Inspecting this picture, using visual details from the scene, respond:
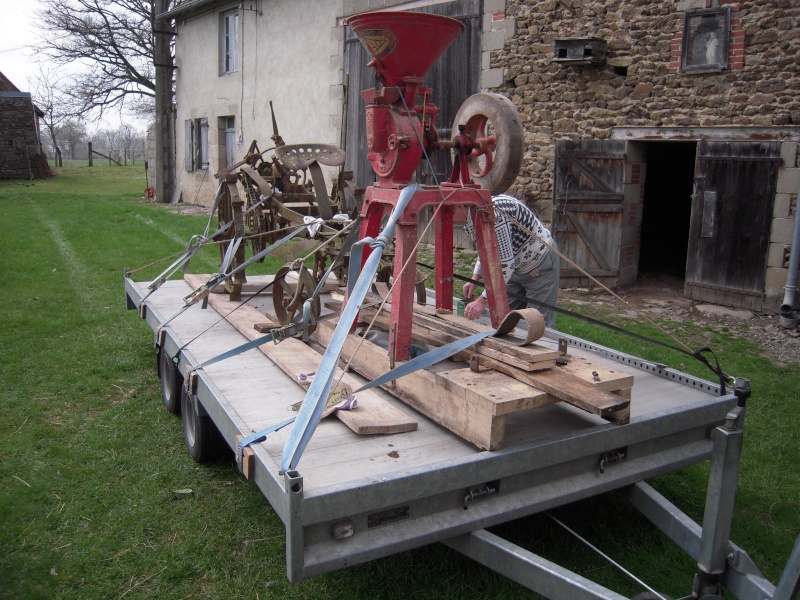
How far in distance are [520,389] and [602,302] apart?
6.44 meters

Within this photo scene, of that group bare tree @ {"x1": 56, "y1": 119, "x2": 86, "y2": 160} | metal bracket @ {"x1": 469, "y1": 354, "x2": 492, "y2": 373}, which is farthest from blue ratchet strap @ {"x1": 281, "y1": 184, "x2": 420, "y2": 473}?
bare tree @ {"x1": 56, "y1": 119, "x2": 86, "y2": 160}

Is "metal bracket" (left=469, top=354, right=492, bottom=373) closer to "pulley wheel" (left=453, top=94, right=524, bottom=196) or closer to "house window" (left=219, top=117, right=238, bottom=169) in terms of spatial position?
"pulley wheel" (left=453, top=94, right=524, bottom=196)

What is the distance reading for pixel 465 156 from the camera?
4109mm

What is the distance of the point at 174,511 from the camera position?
393cm

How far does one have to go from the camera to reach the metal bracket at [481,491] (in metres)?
2.87

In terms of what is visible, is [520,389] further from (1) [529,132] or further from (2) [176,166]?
(2) [176,166]

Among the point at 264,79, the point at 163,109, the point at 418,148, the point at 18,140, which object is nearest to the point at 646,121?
the point at 418,148

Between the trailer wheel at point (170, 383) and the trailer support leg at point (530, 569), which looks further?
the trailer wheel at point (170, 383)

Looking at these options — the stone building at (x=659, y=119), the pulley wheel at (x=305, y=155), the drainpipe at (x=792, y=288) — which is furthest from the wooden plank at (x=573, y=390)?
the stone building at (x=659, y=119)

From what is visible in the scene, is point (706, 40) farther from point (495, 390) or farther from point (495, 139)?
point (495, 390)

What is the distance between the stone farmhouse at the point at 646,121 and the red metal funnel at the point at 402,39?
97.9 inches

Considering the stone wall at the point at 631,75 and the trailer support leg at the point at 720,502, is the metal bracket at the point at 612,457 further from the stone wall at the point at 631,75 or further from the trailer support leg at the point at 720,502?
the stone wall at the point at 631,75

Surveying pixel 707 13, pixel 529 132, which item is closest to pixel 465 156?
pixel 707 13

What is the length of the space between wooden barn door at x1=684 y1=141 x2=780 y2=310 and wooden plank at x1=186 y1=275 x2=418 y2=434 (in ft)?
20.2
